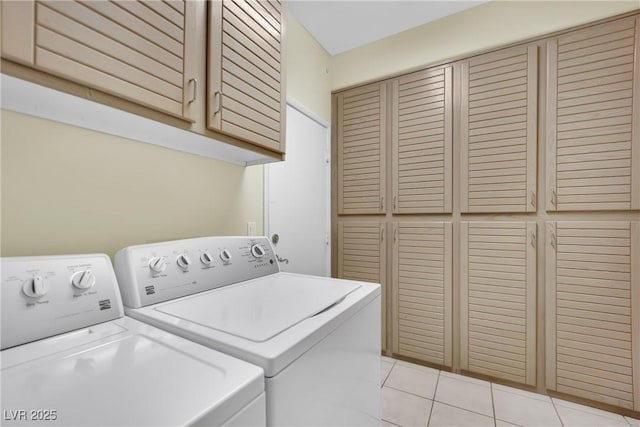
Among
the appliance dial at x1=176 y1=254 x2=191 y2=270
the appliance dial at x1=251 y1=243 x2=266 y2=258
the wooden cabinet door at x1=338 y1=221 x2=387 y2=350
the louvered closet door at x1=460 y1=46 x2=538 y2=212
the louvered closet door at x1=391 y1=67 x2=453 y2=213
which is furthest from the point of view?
the wooden cabinet door at x1=338 y1=221 x2=387 y2=350

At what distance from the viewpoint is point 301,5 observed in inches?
77.0

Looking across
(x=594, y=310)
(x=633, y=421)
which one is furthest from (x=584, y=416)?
(x=594, y=310)

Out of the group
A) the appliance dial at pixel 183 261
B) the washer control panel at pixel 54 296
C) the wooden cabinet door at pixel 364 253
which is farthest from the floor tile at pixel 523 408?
the washer control panel at pixel 54 296

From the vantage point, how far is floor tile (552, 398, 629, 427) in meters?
1.57

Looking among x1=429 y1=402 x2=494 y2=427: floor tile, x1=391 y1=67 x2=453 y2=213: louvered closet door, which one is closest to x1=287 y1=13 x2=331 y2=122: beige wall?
x1=391 y1=67 x2=453 y2=213: louvered closet door

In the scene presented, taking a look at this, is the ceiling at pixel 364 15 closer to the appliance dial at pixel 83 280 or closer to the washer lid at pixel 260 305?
the washer lid at pixel 260 305

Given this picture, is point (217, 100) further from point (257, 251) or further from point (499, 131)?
point (499, 131)

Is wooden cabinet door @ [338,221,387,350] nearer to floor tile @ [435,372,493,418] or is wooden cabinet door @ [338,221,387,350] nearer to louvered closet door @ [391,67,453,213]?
louvered closet door @ [391,67,453,213]

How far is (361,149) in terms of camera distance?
241 cm

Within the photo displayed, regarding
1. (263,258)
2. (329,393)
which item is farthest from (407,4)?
(329,393)

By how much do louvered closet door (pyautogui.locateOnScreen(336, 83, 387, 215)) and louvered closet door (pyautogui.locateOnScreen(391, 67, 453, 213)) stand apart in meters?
0.12

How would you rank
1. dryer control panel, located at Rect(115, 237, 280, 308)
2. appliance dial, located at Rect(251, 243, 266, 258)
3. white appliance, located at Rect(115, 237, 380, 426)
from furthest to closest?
appliance dial, located at Rect(251, 243, 266, 258) < dryer control panel, located at Rect(115, 237, 280, 308) < white appliance, located at Rect(115, 237, 380, 426)

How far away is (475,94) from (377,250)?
4.48 ft

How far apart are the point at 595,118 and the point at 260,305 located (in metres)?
2.18
